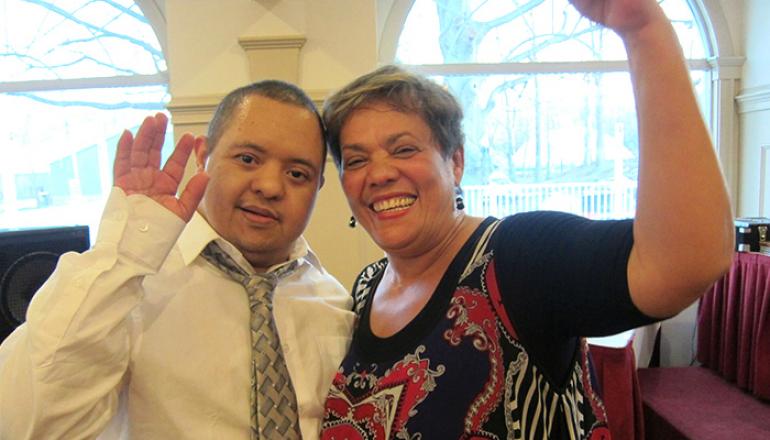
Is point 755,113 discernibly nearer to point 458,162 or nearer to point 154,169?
point 458,162

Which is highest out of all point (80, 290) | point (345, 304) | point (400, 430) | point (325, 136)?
point (325, 136)

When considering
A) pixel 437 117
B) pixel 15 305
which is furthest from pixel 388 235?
pixel 15 305

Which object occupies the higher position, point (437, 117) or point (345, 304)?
point (437, 117)

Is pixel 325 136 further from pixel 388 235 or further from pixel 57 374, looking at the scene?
pixel 57 374

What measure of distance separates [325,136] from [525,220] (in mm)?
504

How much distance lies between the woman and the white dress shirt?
0.10 metres

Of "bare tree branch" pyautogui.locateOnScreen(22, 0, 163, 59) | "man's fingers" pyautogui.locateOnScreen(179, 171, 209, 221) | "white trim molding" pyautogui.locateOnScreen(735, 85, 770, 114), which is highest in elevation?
"bare tree branch" pyautogui.locateOnScreen(22, 0, 163, 59)

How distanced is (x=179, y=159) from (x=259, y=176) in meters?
0.19

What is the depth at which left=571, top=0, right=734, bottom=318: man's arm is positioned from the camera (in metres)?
0.58

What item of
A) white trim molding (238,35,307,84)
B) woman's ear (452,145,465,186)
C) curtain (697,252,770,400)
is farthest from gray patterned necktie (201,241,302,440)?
curtain (697,252,770,400)

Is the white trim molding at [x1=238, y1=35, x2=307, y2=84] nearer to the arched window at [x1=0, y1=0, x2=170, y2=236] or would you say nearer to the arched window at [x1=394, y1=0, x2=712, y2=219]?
the arched window at [x1=394, y1=0, x2=712, y2=219]

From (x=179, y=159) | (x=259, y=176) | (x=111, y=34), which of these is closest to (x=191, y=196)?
(x=179, y=159)

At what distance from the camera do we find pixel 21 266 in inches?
64.1

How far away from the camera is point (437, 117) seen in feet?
3.47
